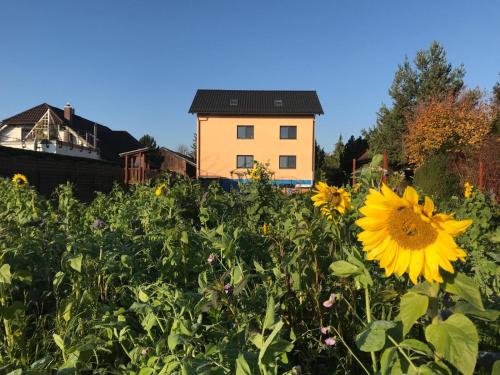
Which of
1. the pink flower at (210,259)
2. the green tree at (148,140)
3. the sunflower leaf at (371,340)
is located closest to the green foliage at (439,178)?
the pink flower at (210,259)

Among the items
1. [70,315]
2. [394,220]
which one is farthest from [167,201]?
[394,220]

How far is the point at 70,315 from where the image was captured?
189 cm

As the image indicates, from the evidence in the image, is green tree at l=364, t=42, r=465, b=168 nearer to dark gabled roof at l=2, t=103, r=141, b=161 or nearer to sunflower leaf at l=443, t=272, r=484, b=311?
dark gabled roof at l=2, t=103, r=141, b=161

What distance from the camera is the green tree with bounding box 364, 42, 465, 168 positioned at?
32906 mm

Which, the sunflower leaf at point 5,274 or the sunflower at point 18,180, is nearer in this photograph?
the sunflower leaf at point 5,274

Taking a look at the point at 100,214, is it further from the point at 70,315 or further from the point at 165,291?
the point at 165,291

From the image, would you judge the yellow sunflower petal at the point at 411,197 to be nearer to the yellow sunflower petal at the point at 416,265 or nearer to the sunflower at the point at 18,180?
the yellow sunflower petal at the point at 416,265

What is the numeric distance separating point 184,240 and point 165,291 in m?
0.63

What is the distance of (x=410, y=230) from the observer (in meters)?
1.05

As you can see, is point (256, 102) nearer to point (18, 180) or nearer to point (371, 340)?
point (18, 180)

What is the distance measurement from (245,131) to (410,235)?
30.8m

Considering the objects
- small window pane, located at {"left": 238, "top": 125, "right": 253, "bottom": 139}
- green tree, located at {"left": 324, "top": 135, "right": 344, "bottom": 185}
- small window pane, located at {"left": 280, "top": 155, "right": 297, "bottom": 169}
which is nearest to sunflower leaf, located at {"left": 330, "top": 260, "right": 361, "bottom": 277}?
small window pane, located at {"left": 280, "top": 155, "right": 297, "bottom": 169}

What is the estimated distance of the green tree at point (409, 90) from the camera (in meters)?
32.9

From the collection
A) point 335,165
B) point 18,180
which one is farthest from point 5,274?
point 335,165
